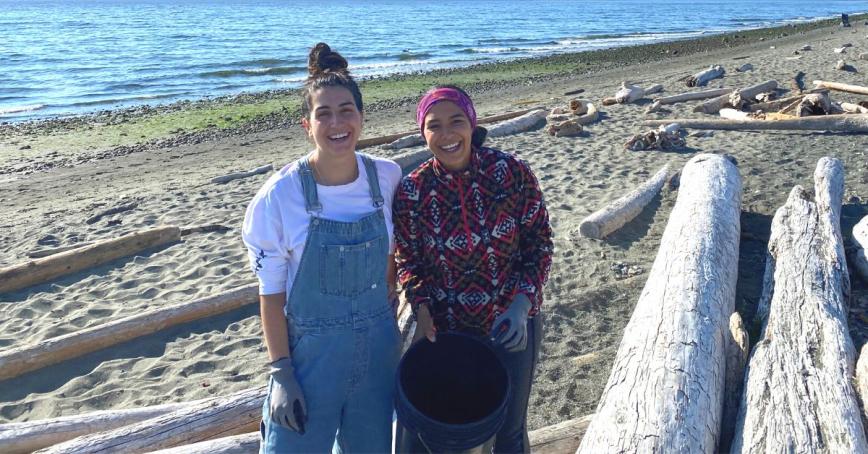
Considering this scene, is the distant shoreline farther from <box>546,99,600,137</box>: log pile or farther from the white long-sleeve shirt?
the white long-sleeve shirt

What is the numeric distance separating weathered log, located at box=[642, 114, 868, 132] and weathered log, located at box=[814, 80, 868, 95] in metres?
3.31

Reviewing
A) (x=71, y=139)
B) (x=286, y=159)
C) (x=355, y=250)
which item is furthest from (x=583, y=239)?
(x=71, y=139)

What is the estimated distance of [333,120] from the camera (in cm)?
235

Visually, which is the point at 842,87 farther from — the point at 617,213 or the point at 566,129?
the point at 617,213

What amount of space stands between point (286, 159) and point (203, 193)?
2461mm

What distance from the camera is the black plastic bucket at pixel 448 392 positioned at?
7.39ft

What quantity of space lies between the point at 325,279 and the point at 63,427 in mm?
2302

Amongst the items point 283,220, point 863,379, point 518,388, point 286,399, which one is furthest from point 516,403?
point 863,379

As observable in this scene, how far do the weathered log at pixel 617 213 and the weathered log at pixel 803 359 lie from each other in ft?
5.30

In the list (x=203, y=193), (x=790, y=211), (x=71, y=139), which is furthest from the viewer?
(x=71, y=139)

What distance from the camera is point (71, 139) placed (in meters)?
14.7

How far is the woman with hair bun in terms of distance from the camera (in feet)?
7.50

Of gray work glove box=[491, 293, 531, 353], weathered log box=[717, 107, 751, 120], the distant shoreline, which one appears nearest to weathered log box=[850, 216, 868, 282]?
gray work glove box=[491, 293, 531, 353]

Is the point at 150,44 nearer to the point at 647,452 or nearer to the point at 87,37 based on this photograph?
the point at 87,37
